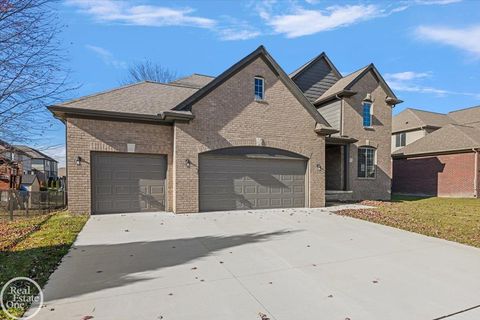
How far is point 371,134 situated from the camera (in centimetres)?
1727

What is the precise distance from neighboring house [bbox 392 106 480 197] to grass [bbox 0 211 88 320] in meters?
23.6

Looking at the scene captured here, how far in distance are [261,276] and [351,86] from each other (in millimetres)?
15051

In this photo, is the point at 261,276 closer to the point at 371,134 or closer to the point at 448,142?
the point at 371,134

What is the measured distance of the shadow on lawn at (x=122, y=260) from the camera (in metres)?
4.18

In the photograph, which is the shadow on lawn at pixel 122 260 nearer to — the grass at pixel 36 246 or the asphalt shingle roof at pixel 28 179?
the grass at pixel 36 246

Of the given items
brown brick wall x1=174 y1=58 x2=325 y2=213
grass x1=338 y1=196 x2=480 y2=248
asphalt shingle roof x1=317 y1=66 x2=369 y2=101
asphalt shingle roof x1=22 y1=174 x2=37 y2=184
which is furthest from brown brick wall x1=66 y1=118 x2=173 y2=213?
asphalt shingle roof x1=22 y1=174 x2=37 y2=184

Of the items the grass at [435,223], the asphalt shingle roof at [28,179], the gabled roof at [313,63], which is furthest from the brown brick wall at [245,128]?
the asphalt shingle roof at [28,179]

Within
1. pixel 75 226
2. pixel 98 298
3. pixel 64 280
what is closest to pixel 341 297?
pixel 98 298

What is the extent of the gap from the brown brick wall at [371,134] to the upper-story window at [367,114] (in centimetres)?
26

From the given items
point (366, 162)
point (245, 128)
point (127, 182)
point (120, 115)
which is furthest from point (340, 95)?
point (127, 182)

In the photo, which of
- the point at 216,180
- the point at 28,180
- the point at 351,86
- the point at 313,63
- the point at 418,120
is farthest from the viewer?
the point at 418,120

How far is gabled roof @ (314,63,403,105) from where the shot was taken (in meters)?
16.5

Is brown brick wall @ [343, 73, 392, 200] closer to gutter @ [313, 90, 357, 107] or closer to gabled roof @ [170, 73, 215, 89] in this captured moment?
gutter @ [313, 90, 357, 107]

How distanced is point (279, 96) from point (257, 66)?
5.51 feet
